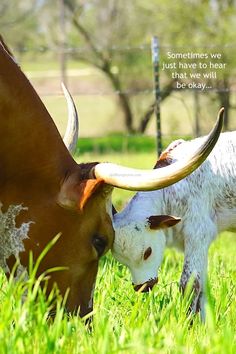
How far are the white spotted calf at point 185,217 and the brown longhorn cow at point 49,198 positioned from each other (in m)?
0.42

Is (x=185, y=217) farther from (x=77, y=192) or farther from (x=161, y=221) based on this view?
(x=77, y=192)

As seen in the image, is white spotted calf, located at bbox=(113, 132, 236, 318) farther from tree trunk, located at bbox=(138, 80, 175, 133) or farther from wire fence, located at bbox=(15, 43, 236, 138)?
wire fence, located at bbox=(15, 43, 236, 138)

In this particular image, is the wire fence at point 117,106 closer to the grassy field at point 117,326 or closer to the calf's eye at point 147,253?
the calf's eye at point 147,253

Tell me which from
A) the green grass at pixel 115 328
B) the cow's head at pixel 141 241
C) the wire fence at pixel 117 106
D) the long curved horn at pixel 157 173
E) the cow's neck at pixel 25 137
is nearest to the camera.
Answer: the green grass at pixel 115 328

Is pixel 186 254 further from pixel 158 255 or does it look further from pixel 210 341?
pixel 210 341

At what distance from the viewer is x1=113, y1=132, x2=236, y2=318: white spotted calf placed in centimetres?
475

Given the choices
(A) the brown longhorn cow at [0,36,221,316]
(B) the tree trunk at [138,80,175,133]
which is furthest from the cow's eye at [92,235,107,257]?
(B) the tree trunk at [138,80,175,133]

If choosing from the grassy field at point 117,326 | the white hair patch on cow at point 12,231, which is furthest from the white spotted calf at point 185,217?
the white hair patch on cow at point 12,231

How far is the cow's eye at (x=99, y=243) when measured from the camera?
4.30 meters

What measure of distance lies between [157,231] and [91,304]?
0.65 metres

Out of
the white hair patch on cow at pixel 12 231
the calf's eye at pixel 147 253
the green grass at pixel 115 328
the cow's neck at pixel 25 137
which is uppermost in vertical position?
the cow's neck at pixel 25 137

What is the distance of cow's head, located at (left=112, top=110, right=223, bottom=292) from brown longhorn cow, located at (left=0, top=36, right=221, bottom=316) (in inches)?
11.5

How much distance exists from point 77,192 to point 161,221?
2.16 ft

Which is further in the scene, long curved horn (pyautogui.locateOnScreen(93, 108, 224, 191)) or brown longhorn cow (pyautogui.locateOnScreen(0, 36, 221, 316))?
brown longhorn cow (pyautogui.locateOnScreen(0, 36, 221, 316))
